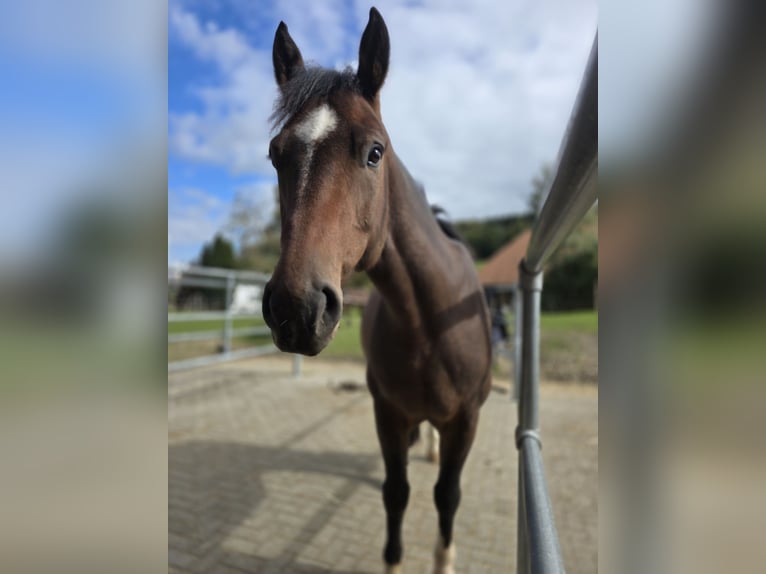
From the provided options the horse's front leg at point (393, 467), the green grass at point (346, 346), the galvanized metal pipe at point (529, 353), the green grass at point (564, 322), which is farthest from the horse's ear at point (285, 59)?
the green grass at point (564, 322)

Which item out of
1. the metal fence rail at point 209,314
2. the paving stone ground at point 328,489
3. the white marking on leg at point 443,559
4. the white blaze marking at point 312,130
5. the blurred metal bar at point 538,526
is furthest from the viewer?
the metal fence rail at point 209,314

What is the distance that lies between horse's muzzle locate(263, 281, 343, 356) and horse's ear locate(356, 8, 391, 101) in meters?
0.56

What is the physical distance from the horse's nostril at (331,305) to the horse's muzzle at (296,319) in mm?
30

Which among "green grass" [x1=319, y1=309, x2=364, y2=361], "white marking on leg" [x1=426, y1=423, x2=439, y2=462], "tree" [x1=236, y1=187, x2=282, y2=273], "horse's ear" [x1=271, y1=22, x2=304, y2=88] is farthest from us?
"green grass" [x1=319, y1=309, x2=364, y2=361]

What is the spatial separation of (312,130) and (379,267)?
2.51ft

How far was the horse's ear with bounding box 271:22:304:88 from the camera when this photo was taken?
93 centimetres

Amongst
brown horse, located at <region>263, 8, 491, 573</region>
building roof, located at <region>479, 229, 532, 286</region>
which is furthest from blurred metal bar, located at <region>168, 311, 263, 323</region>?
brown horse, located at <region>263, 8, 491, 573</region>

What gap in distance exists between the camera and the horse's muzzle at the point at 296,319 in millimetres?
870

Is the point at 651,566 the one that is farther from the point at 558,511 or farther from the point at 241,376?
the point at 241,376

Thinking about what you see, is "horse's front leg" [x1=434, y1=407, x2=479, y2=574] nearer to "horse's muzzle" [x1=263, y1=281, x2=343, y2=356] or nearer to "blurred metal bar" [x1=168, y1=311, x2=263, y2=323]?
"horse's muzzle" [x1=263, y1=281, x2=343, y2=356]

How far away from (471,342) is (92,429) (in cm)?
174

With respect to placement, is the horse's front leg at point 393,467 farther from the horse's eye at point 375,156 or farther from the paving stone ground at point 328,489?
the horse's eye at point 375,156

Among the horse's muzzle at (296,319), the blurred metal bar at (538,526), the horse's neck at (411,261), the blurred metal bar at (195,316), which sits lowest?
the blurred metal bar at (538,526)

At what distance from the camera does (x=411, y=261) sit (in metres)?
1.84
